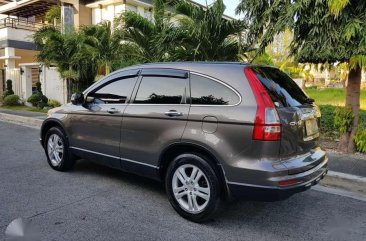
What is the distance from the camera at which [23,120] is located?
42.5ft

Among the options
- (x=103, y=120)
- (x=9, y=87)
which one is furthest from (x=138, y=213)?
(x=9, y=87)

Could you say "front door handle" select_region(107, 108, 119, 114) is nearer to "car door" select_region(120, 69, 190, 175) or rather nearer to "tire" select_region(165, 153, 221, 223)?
"car door" select_region(120, 69, 190, 175)

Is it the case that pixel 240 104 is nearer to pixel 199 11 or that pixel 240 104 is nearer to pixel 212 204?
pixel 212 204

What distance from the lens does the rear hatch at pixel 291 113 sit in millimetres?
3611

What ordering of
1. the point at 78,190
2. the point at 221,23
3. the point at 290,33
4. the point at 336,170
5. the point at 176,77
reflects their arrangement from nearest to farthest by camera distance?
the point at 176,77, the point at 78,190, the point at 336,170, the point at 290,33, the point at 221,23

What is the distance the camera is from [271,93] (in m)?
3.70

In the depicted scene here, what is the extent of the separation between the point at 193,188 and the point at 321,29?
387 cm

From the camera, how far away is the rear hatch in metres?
3.61

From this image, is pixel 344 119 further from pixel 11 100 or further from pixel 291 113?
pixel 11 100

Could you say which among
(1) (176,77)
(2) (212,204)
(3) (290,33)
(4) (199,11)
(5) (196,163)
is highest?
(4) (199,11)

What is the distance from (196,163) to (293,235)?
127 centimetres

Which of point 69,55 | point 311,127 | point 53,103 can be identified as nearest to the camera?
point 311,127

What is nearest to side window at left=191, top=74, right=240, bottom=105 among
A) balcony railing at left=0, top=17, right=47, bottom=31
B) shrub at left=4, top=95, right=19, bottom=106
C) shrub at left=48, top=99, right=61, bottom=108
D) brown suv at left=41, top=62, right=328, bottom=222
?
brown suv at left=41, top=62, right=328, bottom=222

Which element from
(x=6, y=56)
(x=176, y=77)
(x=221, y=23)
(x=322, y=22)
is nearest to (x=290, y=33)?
(x=322, y=22)
